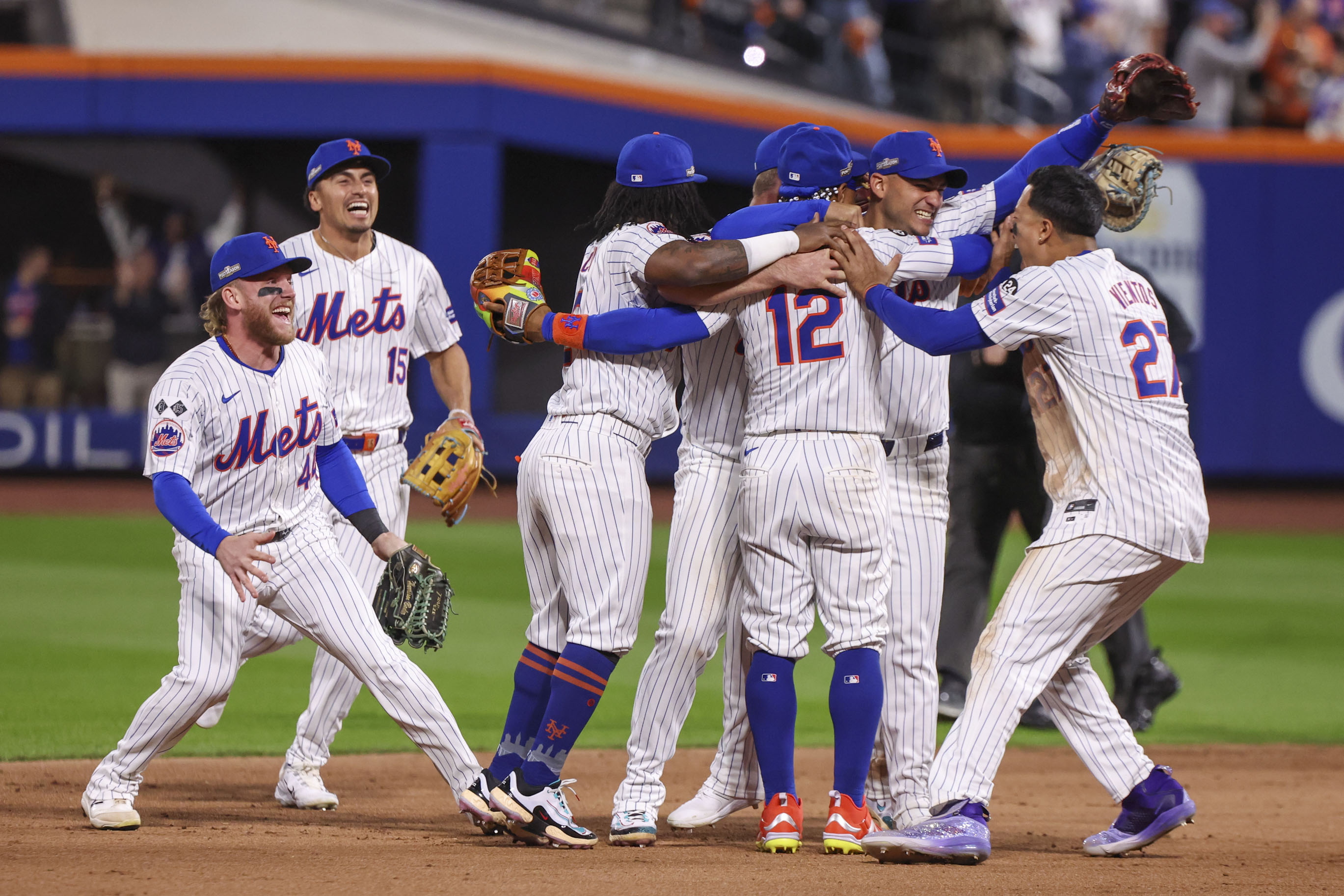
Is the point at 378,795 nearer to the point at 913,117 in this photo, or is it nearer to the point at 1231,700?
the point at 1231,700

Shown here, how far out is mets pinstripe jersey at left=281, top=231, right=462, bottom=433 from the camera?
5.57m

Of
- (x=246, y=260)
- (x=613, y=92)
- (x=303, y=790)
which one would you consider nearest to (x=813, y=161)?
(x=246, y=260)

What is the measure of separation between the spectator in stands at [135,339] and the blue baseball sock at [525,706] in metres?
11.4

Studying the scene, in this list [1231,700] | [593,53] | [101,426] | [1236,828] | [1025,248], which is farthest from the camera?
[593,53]

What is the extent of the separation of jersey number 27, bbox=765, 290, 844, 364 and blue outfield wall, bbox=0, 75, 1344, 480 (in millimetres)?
9921

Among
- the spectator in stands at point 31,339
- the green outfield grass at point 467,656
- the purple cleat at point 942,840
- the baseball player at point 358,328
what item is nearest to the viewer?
the purple cleat at point 942,840

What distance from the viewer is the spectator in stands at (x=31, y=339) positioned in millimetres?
15156

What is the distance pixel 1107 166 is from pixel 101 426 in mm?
11926

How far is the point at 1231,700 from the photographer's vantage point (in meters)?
7.93

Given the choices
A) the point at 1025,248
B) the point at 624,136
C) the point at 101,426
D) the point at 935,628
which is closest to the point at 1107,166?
the point at 1025,248

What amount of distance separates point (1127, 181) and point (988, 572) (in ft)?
7.51

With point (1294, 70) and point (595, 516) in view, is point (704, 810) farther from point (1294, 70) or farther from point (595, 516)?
point (1294, 70)

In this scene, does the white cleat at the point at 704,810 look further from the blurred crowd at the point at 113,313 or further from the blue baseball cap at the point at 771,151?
the blurred crowd at the point at 113,313

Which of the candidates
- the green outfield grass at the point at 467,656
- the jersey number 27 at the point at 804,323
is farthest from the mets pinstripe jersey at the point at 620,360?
the green outfield grass at the point at 467,656
